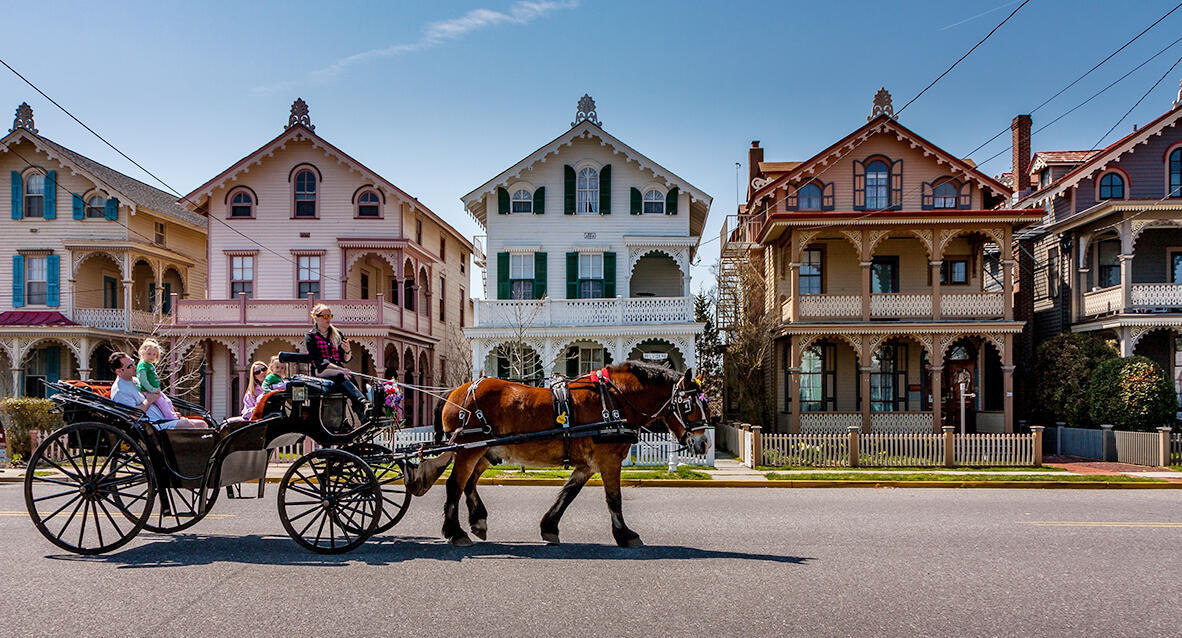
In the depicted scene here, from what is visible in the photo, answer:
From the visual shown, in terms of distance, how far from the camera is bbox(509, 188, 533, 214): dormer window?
2822 centimetres

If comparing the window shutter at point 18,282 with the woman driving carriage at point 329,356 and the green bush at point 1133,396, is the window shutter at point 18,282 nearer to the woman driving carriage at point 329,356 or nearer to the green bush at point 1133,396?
the woman driving carriage at point 329,356

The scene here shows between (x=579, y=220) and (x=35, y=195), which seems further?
(x=35, y=195)

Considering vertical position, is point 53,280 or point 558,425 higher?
point 53,280

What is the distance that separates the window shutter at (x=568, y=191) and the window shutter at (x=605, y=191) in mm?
941

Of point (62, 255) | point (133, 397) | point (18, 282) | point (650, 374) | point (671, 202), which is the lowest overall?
point (133, 397)

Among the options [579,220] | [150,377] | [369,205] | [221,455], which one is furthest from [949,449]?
[369,205]

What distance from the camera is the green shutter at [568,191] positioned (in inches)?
1102

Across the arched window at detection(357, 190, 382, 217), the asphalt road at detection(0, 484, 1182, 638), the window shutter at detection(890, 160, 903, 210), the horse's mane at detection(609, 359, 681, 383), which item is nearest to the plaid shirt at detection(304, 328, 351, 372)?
the asphalt road at detection(0, 484, 1182, 638)

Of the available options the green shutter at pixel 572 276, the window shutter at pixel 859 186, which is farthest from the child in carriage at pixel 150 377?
the window shutter at pixel 859 186

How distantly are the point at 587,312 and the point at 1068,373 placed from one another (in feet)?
48.4

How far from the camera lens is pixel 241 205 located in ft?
96.7

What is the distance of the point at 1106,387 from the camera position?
2370 centimetres

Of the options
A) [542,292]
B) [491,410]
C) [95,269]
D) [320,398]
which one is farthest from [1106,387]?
[95,269]

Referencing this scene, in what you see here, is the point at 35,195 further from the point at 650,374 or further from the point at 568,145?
the point at 650,374
